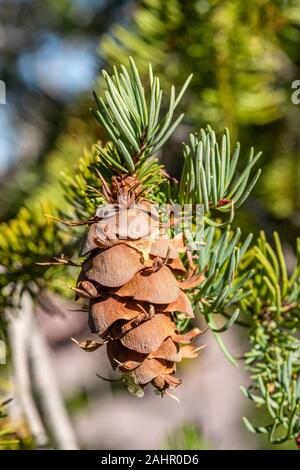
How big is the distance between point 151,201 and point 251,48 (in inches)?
13.0

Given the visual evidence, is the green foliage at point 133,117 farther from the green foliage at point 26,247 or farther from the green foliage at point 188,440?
the green foliage at point 188,440

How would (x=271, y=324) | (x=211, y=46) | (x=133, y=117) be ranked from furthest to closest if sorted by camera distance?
(x=211, y=46) < (x=271, y=324) < (x=133, y=117)

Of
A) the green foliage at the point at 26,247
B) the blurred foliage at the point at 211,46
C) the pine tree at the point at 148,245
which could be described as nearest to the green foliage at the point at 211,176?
the pine tree at the point at 148,245

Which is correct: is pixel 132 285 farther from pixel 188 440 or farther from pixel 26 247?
pixel 188 440

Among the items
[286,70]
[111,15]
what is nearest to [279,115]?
[286,70]

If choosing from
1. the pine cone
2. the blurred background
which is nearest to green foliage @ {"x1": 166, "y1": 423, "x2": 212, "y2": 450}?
the blurred background

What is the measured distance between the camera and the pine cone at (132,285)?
343 mm

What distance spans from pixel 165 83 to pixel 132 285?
1.10 feet

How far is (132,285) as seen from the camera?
1.14 feet

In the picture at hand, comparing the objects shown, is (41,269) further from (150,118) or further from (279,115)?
(279,115)

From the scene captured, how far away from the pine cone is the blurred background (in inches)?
7.2

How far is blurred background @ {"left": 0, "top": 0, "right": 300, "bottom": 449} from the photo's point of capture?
61 centimetres

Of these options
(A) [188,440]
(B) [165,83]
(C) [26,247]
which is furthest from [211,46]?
(A) [188,440]

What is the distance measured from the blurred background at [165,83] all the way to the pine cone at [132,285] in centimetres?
18
